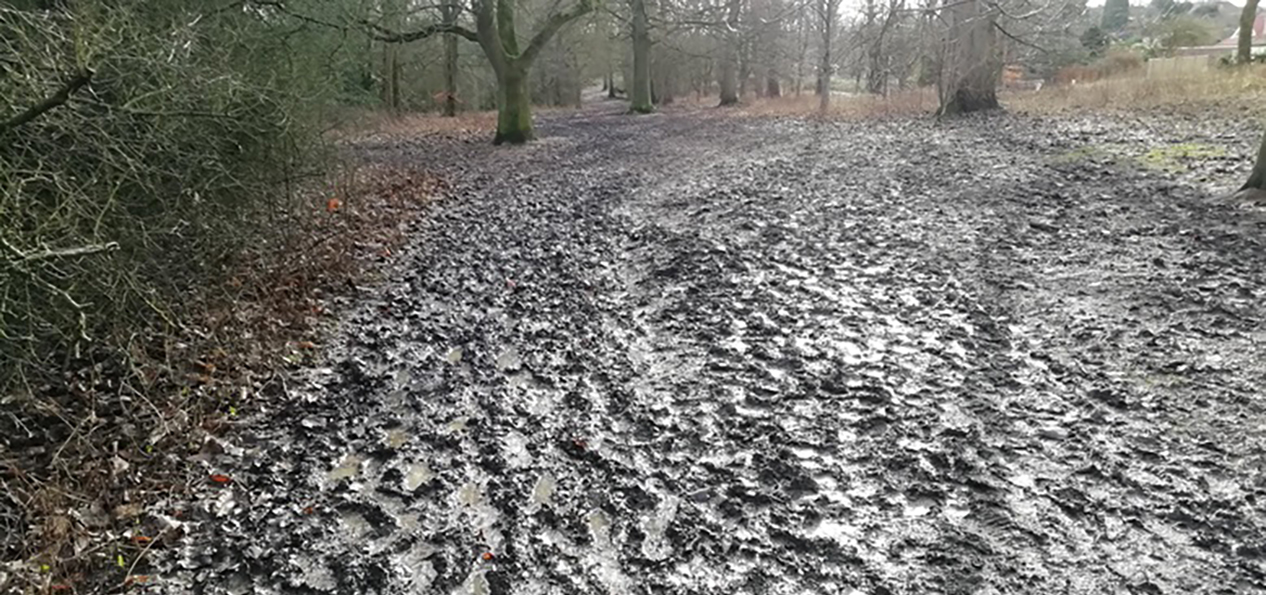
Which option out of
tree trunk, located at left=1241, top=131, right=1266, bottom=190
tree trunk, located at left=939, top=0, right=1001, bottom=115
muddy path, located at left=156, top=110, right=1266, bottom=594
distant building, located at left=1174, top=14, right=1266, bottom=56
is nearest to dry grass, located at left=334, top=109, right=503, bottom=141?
muddy path, located at left=156, top=110, right=1266, bottom=594

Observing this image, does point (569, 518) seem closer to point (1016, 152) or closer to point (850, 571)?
point (850, 571)

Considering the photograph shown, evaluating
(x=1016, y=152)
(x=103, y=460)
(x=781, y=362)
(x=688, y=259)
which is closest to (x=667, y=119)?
(x=1016, y=152)

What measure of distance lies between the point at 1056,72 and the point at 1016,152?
2266cm

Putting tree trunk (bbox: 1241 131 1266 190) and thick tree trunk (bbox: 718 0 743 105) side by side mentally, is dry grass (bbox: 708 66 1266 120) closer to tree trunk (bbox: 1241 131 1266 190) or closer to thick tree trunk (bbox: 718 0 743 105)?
thick tree trunk (bbox: 718 0 743 105)

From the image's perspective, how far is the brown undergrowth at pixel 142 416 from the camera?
3396 millimetres

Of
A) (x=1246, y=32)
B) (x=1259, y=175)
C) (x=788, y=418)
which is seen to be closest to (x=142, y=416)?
(x=788, y=418)

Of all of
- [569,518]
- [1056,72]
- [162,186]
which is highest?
[1056,72]

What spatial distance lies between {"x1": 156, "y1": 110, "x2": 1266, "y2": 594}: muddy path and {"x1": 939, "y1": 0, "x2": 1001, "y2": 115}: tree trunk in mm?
9697

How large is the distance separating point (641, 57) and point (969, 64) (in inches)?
456

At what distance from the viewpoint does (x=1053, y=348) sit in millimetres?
5004

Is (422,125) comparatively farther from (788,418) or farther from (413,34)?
(788,418)

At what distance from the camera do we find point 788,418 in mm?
4410

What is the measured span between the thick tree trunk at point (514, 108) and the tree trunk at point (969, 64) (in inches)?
385

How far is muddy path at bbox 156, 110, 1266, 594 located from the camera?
10.7 feet
